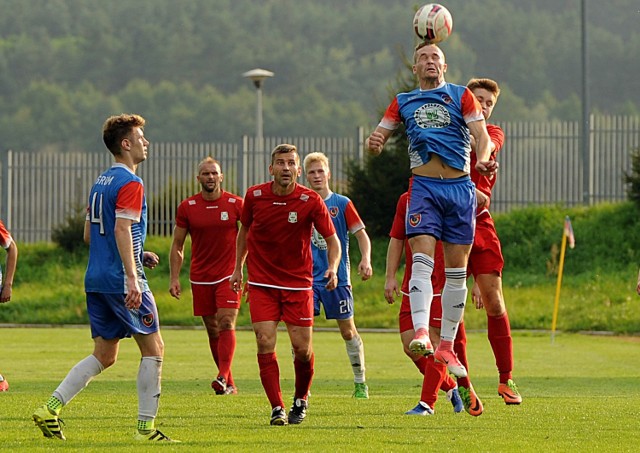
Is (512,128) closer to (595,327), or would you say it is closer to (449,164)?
(595,327)

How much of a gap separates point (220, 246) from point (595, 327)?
1561cm

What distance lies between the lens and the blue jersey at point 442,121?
9.81 metres

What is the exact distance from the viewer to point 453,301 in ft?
33.7

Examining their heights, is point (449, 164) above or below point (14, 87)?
below

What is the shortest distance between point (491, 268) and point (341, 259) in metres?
3.15

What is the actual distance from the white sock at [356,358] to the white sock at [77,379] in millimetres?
4835

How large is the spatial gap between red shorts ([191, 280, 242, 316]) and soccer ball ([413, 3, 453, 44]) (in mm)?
5454

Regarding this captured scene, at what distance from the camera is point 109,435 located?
9203 mm

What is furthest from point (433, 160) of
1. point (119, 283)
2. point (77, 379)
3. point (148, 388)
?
point (77, 379)

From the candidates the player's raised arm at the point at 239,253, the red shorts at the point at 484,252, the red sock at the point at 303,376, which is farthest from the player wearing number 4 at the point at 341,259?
the red sock at the point at 303,376

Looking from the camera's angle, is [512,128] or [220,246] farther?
[512,128]

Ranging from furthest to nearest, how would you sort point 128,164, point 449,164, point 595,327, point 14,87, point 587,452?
point 14,87
point 595,327
point 449,164
point 128,164
point 587,452

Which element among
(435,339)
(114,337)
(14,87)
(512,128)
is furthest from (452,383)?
(14,87)

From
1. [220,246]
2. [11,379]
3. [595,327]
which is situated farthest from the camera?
[595,327]
